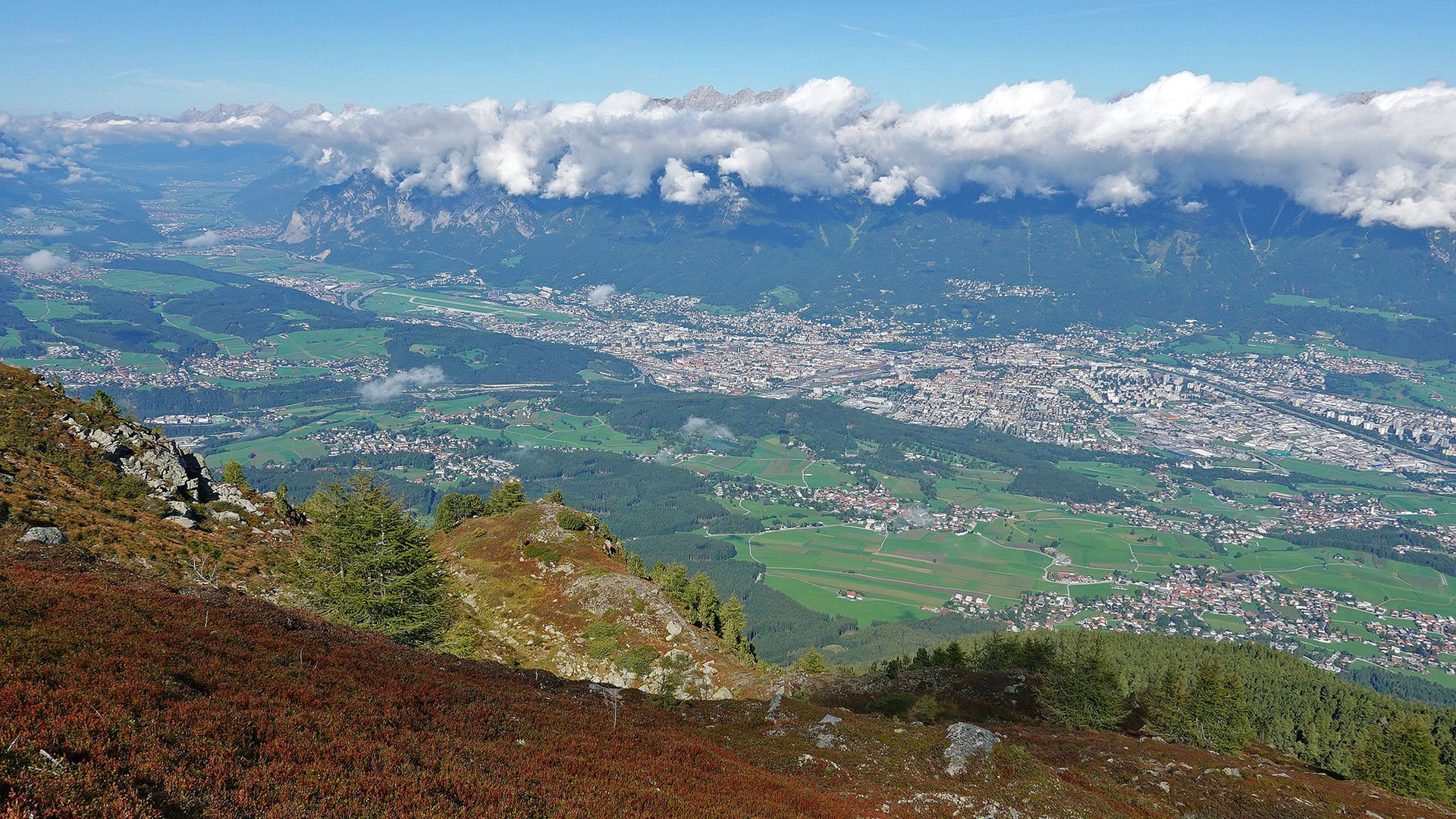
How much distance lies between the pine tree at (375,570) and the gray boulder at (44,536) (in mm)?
11249

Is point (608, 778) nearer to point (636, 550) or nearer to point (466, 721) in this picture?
point (466, 721)

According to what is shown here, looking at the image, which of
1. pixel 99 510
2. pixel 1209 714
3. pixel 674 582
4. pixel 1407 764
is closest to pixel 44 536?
pixel 99 510

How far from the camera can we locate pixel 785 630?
127938 mm

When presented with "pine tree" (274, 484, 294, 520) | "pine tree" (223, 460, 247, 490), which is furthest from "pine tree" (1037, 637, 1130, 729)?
"pine tree" (223, 460, 247, 490)

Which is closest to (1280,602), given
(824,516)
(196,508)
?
(824,516)

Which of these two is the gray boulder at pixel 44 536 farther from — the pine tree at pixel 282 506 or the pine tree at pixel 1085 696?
the pine tree at pixel 1085 696

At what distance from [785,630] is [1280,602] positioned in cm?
11102

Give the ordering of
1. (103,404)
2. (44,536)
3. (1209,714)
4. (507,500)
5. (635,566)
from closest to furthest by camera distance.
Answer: (44,536), (103,404), (1209,714), (635,566), (507,500)

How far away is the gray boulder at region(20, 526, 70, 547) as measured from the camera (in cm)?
2858

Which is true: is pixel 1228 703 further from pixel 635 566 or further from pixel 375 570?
pixel 375 570

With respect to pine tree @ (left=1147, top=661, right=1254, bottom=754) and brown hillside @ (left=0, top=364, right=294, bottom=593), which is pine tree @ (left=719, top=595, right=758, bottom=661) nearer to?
pine tree @ (left=1147, top=661, right=1254, bottom=754)

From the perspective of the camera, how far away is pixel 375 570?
3938 cm

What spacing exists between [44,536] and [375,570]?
14.2m

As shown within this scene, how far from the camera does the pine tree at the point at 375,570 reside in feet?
122
